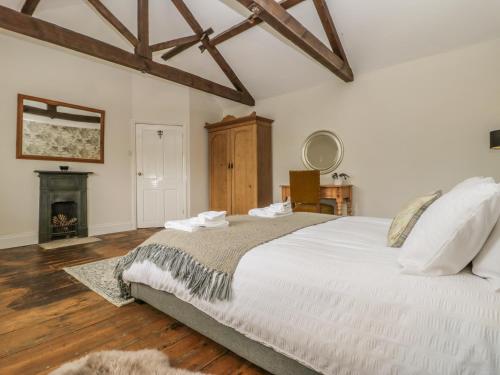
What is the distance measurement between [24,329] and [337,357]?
1.77 meters

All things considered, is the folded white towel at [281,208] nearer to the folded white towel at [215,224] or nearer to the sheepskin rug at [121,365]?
the folded white towel at [215,224]

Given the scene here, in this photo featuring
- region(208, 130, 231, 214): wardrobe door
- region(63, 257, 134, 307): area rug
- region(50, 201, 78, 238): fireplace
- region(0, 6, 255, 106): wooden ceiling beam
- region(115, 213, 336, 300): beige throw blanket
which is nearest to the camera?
region(115, 213, 336, 300): beige throw blanket

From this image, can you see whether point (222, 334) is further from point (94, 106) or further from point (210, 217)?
point (94, 106)

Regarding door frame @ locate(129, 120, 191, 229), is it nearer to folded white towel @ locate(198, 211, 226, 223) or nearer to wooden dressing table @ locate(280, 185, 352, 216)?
wooden dressing table @ locate(280, 185, 352, 216)

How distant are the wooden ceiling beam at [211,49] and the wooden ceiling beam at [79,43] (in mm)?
636

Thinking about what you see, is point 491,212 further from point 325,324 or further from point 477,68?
point 477,68

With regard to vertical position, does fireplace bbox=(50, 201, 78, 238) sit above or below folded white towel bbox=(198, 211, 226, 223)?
below

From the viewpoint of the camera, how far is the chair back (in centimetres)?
379

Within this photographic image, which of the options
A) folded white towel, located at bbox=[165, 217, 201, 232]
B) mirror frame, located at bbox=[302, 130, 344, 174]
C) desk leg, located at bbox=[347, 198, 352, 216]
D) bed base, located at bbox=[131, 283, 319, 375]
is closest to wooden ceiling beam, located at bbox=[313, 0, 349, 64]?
mirror frame, located at bbox=[302, 130, 344, 174]

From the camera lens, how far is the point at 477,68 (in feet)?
10.4

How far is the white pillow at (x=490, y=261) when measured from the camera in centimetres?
84

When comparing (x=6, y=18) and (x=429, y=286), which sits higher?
(x=6, y=18)

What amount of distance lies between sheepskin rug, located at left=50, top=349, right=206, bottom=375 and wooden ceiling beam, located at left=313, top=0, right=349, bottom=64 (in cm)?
380

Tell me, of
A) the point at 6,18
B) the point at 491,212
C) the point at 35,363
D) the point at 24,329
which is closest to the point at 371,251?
the point at 491,212
